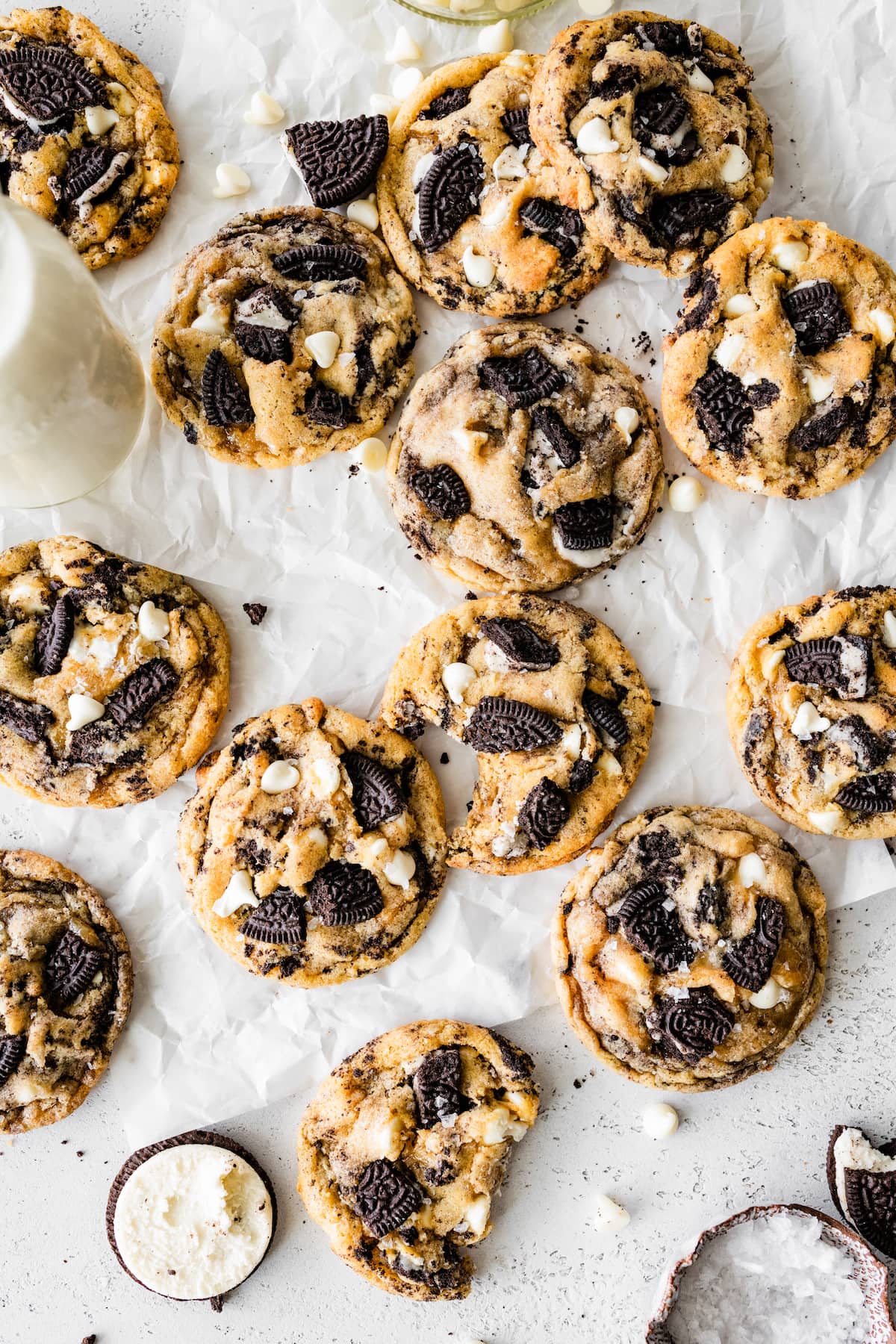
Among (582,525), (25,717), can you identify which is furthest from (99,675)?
(582,525)

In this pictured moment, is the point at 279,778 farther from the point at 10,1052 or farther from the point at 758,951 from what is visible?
the point at 758,951

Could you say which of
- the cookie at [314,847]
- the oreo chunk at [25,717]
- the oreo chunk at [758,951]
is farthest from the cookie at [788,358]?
the oreo chunk at [25,717]

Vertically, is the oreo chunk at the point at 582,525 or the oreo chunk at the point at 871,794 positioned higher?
the oreo chunk at the point at 582,525

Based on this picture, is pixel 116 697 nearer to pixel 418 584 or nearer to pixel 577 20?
pixel 418 584

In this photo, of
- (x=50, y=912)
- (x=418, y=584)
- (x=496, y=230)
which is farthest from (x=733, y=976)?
(x=496, y=230)

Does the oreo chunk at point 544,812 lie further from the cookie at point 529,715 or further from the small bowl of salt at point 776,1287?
the small bowl of salt at point 776,1287

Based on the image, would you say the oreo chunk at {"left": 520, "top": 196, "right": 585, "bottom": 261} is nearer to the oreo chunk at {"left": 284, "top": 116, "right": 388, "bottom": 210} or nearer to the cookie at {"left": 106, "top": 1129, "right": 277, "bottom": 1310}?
the oreo chunk at {"left": 284, "top": 116, "right": 388, "bottom": 210}

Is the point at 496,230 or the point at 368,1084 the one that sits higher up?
the point at 496,230

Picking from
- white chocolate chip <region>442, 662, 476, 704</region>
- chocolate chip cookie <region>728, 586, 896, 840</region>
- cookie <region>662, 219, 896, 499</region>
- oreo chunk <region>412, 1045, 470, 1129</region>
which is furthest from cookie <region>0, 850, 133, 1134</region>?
cookie <region>662, 219, 896, 499</region>
